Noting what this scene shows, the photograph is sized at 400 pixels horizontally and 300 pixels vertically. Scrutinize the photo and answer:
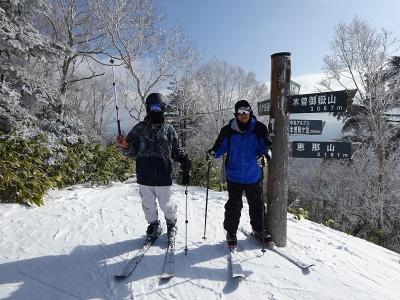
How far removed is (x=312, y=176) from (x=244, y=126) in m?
31.9

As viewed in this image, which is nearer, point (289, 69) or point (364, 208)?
point (289, 69)

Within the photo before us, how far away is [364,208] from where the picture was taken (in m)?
18.2

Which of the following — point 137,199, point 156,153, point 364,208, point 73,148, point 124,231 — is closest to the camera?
point 156,153

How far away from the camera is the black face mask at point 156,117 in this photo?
4168mm

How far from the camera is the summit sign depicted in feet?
13.7

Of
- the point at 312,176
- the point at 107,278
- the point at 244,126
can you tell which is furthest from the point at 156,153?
the point at 312,176

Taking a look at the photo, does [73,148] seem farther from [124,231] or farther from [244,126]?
[244,126]

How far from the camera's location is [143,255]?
406cm

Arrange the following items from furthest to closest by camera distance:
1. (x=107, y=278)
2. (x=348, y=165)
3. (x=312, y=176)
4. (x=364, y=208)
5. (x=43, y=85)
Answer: (x=312, y=176), (x=348, y=165), (x=364, y=208), (x=43, y=85), (x=107, y=278)

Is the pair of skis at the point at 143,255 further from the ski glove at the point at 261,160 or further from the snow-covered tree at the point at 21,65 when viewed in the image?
the snow-covered tree at the point at 21,65

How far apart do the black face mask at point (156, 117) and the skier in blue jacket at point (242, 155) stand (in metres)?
0.76

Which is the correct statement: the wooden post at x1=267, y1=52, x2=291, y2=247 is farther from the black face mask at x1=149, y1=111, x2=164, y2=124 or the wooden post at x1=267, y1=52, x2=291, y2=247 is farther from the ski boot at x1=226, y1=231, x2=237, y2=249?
the black face mask at x1=149, y1=111, x2=164, y2=124

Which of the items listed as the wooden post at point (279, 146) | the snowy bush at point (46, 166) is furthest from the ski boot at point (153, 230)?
the snowy bush at point (46, 166)

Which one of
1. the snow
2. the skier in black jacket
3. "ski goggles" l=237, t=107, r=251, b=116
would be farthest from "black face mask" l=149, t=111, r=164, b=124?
the snow
